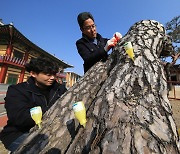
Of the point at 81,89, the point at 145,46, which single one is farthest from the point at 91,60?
the point at 145,46

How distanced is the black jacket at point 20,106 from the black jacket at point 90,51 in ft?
2.08

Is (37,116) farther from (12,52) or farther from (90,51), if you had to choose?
(12,52)

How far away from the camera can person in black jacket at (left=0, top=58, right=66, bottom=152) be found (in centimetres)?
155

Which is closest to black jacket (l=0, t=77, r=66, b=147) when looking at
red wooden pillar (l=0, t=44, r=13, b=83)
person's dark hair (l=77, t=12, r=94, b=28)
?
person's dark hair (l=77, t=12, r=94, b=28)

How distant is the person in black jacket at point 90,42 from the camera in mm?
1913

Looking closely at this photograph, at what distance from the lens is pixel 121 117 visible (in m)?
0.87

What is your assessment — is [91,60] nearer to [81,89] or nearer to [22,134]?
[81,89]

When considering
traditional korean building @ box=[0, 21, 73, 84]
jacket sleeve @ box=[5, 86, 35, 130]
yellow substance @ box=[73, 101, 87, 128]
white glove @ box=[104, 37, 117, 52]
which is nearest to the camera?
yellow substance @ box=[73, 101, 87, 128]

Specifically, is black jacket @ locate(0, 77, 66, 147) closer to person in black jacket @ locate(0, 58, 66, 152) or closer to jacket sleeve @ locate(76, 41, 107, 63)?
person in black jacket @ locate(0, 58, 66, 152)

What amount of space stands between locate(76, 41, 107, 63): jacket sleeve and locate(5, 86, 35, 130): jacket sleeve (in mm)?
906

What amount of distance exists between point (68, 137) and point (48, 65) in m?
1.08

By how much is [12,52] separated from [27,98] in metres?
14.6

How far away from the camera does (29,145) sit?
1224 millimetres

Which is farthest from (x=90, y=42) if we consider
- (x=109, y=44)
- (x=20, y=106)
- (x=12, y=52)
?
(x=12, y=52)
